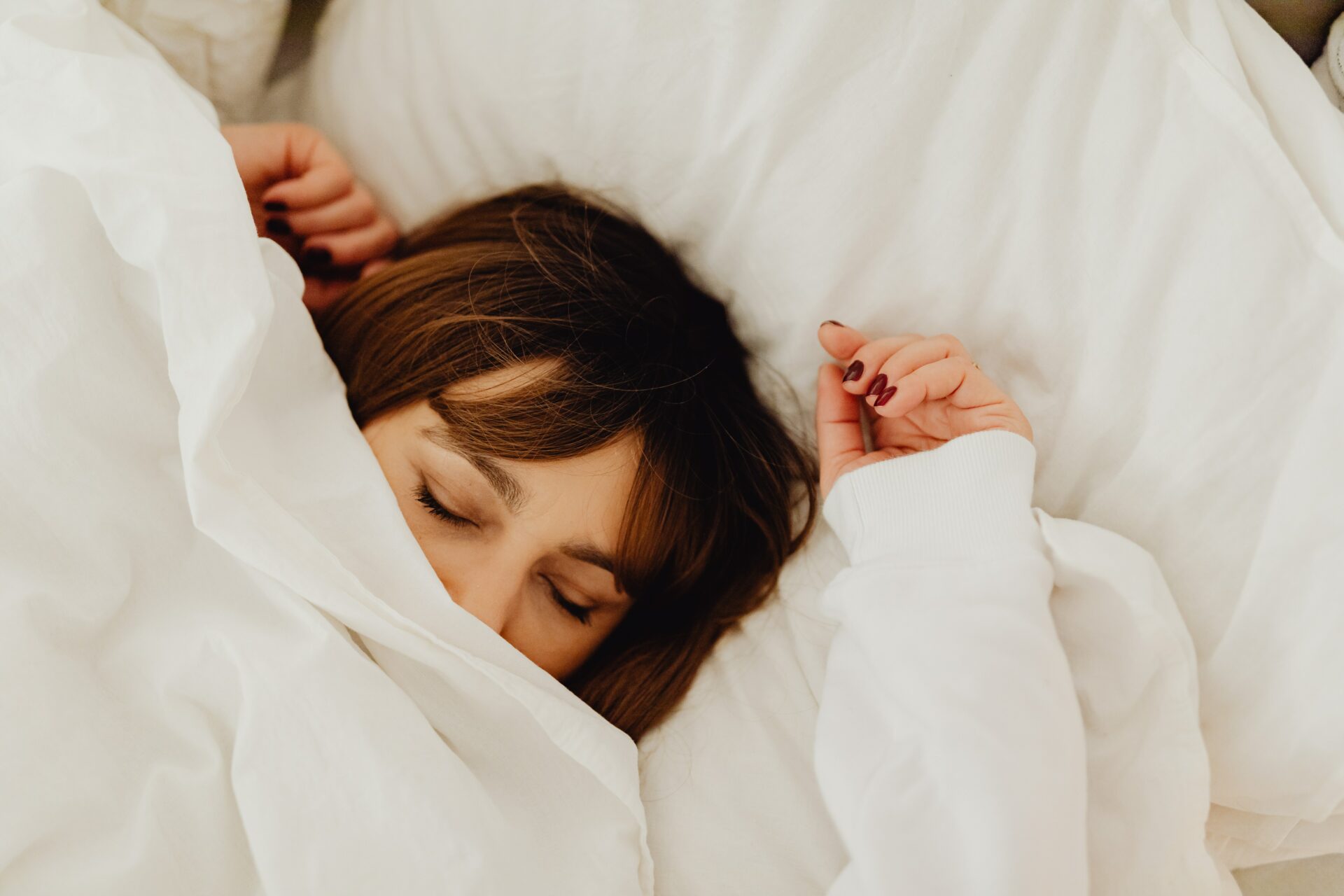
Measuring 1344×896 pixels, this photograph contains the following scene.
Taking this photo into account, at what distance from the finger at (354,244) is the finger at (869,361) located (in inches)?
21.8

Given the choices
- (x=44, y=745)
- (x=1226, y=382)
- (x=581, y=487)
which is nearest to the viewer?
(x=44, y=745)

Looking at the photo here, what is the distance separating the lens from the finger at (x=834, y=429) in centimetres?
85

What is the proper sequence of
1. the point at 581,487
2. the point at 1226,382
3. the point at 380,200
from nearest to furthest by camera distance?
the point at 1226,382, the point at 581,487, the point at 380,200

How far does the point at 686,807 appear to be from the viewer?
0.80 meters

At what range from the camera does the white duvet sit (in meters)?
0.65

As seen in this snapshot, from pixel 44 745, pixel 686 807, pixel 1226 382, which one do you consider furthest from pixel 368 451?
pixel 1226 382

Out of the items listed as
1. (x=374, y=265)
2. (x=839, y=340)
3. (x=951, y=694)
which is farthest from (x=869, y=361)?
(x=374, y=265)

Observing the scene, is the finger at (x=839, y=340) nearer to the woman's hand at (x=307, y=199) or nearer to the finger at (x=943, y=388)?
the finger at (x=943, y=388)

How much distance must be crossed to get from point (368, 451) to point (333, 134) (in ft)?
1.50

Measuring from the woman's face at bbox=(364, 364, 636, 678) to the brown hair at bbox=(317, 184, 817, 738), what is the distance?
0.01 metres

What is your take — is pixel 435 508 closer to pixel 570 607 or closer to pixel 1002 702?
pixel 570 607

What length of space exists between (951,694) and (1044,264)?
37 centimetres

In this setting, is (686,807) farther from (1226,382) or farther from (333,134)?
(333,134)

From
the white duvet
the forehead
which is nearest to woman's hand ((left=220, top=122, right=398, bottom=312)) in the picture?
the white duvet
